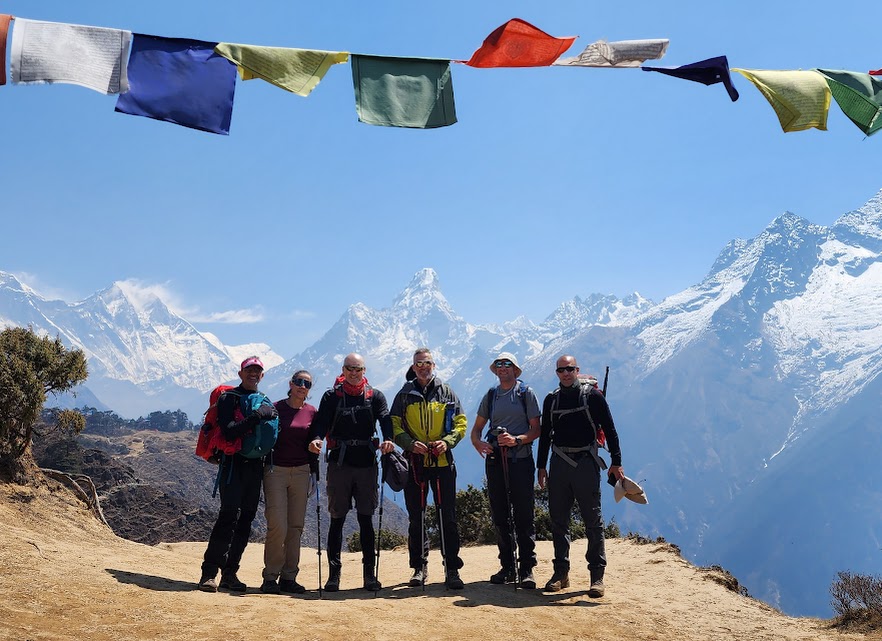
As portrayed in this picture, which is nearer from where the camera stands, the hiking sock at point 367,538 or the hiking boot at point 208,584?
the hiking boot at point 208,584

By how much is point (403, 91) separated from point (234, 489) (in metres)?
5.18

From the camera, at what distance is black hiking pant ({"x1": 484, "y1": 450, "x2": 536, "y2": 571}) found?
27.3 feet

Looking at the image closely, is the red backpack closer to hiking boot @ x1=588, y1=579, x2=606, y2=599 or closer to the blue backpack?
the blue backpack

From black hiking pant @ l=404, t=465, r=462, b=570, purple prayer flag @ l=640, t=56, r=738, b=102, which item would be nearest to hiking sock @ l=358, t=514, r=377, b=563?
black hiking pant @ l=404, t=465, r=462, b=570

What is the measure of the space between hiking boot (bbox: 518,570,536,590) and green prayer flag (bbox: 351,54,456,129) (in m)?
5.60

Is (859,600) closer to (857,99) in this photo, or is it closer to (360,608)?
(360,608)

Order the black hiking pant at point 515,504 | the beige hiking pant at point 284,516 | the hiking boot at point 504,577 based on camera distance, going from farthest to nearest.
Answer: the hiking boot at point 504,577
the black hiking pant at point 515,504
the beige hiking pant at point 284,516

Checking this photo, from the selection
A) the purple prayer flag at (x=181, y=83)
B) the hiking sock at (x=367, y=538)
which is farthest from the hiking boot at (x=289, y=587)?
the purple prayer flag at (x=181, y=83)

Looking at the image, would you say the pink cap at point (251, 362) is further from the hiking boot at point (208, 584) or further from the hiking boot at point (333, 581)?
the hiking boot at point (333, 581)

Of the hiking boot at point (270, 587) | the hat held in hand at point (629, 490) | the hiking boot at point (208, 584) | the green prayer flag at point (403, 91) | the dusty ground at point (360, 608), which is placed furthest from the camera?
the green prayer flag at point (403, 91)

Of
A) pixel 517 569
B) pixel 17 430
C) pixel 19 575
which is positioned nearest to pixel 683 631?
pixel 517 569

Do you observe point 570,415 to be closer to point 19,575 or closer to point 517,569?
point 517,569

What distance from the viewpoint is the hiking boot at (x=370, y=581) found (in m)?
8.10

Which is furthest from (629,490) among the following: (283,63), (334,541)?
(283,63)
